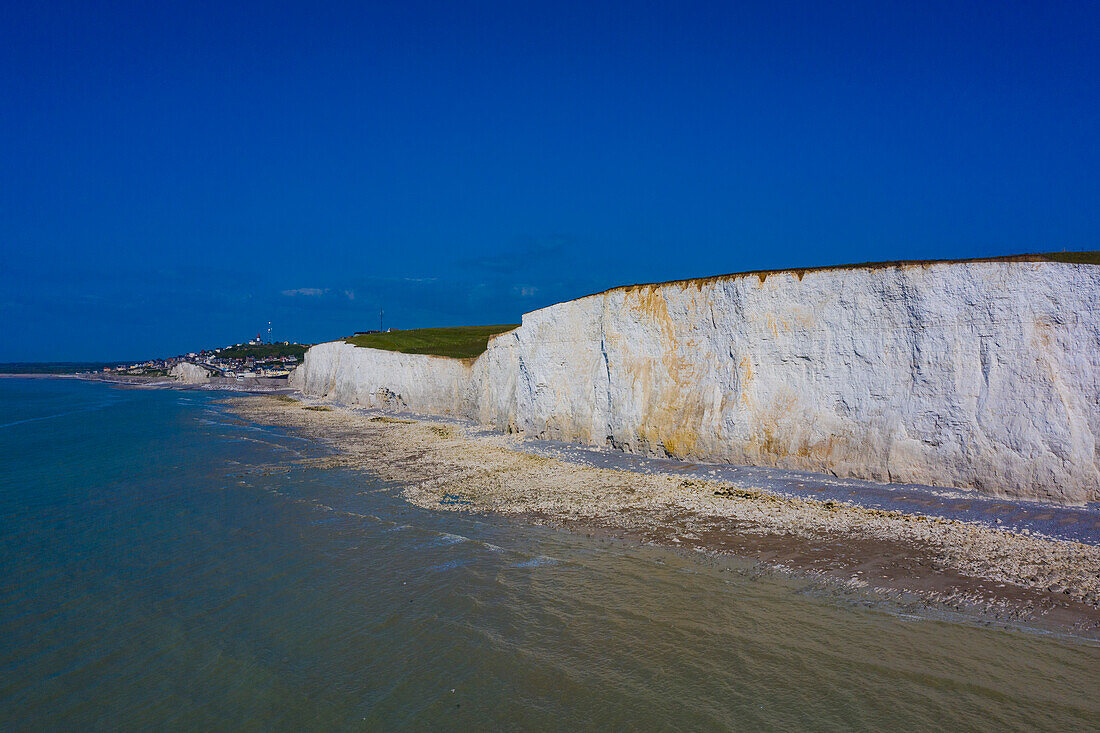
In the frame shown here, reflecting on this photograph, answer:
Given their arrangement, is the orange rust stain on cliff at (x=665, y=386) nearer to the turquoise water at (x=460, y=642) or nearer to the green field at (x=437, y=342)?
the turquoise water at (x=460, y=642)

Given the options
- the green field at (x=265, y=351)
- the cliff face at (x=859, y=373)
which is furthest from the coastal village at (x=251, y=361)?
the cliff face at (x=859, y=373)

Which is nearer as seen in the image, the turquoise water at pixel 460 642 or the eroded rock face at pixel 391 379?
the turquoise water at pixel 460 642

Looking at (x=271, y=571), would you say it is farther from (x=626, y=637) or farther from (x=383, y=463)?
(x=383, y=463)

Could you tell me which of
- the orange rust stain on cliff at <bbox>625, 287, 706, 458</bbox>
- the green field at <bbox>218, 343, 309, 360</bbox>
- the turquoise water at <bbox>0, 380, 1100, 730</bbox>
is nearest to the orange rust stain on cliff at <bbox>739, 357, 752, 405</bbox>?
the orange rust stain on cliff at <bbox>625, 287, 706, 458</bbox>

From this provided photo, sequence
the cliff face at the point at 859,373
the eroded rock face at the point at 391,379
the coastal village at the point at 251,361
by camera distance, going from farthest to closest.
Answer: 1. the coastal village at the point at 251,361
2. the eroded rock face at the point at 391,379
3. the cliff face at the point at 859,373

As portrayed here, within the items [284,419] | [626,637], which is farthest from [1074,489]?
[284,419]

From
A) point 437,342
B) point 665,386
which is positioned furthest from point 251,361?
point 665,386

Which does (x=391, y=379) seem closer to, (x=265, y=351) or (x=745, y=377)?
(x=745, y=377)
